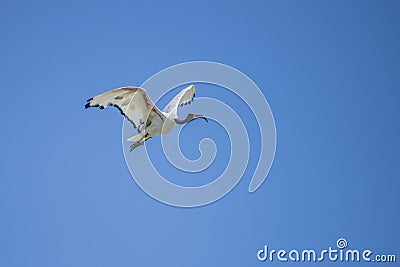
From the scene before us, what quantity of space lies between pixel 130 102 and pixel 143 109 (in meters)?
0.05

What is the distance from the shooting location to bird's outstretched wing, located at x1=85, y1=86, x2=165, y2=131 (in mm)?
1667

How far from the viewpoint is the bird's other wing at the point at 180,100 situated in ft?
5.79

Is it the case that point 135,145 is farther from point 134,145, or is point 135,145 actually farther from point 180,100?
point 180,100

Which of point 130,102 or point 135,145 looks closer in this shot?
point 130,102

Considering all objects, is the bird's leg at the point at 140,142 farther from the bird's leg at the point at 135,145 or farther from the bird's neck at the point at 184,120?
the bird's neck at the point at 184,120

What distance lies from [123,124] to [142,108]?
0.54 ft

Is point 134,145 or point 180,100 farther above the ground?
point 180,100

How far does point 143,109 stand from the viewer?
1706mm

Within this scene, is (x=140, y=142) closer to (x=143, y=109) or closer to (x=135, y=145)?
(x=135, y=145)

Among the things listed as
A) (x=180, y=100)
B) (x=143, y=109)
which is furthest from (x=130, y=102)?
(x=180, y=100)

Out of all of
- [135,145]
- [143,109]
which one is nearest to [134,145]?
[135,145]

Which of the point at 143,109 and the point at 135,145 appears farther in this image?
the point at 135,145

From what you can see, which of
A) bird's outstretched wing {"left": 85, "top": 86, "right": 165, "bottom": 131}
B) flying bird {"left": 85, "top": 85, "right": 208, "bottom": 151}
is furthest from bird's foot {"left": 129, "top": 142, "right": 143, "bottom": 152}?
bird's outstretched wing {"left": 85, "top": 86, "right": 165, "bottom": 131}

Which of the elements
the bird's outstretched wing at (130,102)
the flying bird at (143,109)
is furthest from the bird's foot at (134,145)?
→ the bird's outstretched wing at (130,102)
